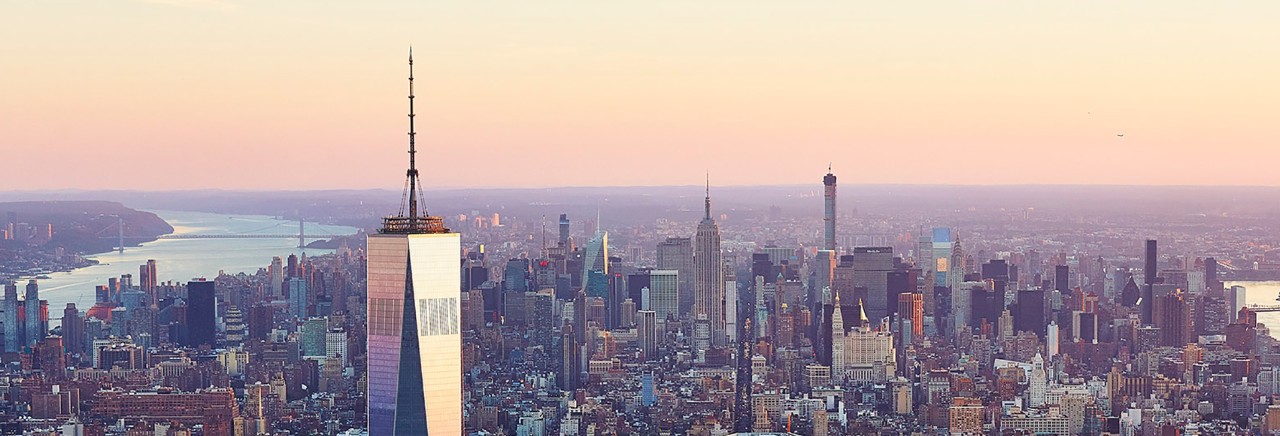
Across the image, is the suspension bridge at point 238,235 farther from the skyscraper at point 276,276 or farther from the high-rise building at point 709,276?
the high-rise building at point 709,276

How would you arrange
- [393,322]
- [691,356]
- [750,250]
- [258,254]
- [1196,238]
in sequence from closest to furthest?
[393,322] → [1196,238] → [691,356] → [258,254] → [750,250]

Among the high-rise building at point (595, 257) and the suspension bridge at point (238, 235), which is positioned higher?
the suspension bridge at point (238, 235)

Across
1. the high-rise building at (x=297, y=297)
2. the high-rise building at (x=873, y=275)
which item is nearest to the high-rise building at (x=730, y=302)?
the high-rise building at (x=873, y=275)

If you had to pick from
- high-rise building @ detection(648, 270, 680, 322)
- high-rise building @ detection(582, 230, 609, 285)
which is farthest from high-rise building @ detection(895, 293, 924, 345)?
high-rise building @ detection(582, 230, 609, 285)

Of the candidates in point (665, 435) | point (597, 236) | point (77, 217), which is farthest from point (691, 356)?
point (77, 217)

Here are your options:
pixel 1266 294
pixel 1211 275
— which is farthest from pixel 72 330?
pixel 1266 294

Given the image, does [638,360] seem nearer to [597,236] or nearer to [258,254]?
[597,236]
